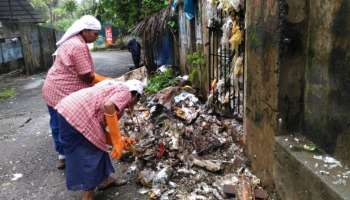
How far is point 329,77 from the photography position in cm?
277

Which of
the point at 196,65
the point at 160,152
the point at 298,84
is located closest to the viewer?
the point at 298,84

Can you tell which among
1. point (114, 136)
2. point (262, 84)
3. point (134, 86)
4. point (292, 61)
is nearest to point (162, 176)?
point (114, 136)

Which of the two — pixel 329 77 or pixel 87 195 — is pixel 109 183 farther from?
pixel 329 77

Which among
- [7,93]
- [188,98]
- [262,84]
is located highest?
[262,84]

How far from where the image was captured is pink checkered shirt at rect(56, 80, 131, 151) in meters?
3.44

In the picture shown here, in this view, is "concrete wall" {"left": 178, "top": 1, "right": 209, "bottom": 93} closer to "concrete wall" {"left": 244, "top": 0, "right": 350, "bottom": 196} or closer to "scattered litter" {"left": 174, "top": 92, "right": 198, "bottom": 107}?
"scattered litter" {"left": 174, "top": 92, "right": 198, "bottom": 107}

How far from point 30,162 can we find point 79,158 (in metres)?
1.90

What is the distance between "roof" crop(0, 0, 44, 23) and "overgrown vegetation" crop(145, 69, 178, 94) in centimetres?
1014

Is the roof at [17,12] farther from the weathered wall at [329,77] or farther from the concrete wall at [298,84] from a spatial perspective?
the weathered wall at [329,77]

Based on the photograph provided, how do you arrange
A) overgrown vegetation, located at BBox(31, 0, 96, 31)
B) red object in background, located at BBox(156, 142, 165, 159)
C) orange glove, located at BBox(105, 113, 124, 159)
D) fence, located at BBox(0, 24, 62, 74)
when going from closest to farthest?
1. orange glove, located at BBox(105, 113, 124, 159)
2. red object in background, located at BBox(156, 142, 165, 159)
3. fence, located at BBox(0, 24, 62, 74)
4. overgrown vegetation, located at BBox(31, 0, 96, 31)

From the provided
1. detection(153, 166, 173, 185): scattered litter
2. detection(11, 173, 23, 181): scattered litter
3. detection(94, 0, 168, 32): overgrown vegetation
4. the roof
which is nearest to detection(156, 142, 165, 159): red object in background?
detection(153, 166, 173, 185): scattered litter

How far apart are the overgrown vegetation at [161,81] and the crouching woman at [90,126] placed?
4147 millimetres

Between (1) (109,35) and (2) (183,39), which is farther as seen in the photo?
(1) (109,35)

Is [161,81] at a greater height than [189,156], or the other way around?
[161,81]
